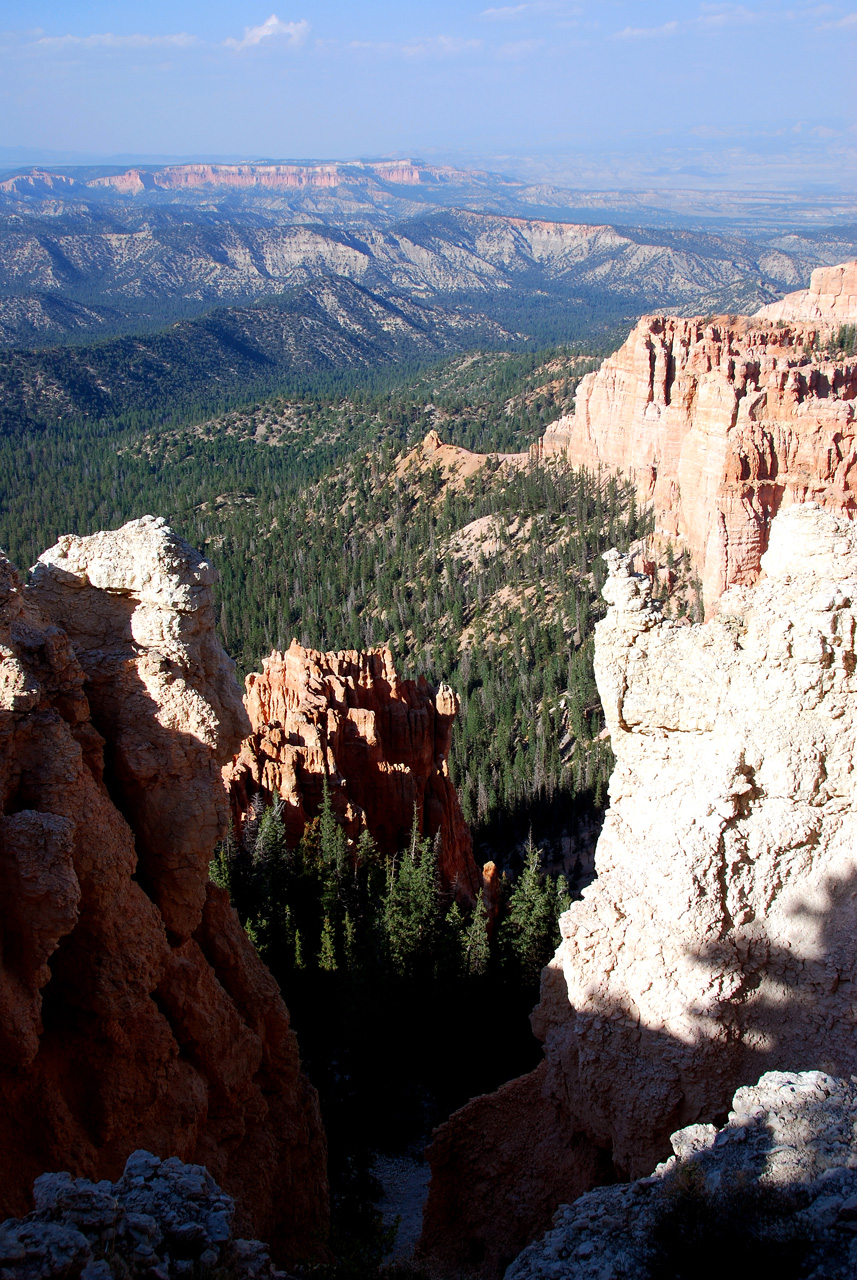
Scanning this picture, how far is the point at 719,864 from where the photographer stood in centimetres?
720

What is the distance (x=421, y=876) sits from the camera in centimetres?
1873

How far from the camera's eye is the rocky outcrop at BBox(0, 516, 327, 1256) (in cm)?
639

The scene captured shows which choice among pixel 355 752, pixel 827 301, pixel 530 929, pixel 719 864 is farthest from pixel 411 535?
pixel 719 864

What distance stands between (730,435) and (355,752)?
103 ft

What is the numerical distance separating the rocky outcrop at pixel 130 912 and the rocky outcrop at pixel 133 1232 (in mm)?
1455

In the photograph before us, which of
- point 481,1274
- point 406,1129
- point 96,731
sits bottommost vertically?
point 406,1129

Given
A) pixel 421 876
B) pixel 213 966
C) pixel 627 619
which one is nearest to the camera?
pixel 627 619

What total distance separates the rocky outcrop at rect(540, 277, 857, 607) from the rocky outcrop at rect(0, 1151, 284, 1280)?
3742 cm

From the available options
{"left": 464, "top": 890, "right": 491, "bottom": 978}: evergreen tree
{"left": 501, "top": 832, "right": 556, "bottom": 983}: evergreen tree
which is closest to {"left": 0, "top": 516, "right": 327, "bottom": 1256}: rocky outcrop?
{"left": 464, "top": 890, "right": 491, "bottom": 978}: evergreen tree

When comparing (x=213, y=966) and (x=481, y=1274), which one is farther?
(x=213, y=966)

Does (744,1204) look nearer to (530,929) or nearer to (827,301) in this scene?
(530,929)

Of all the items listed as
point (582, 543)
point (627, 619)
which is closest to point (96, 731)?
point (627, 619)

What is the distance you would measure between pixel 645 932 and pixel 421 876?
11.6m

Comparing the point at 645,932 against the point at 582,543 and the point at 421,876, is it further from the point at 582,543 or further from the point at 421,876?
the point at 582,543
